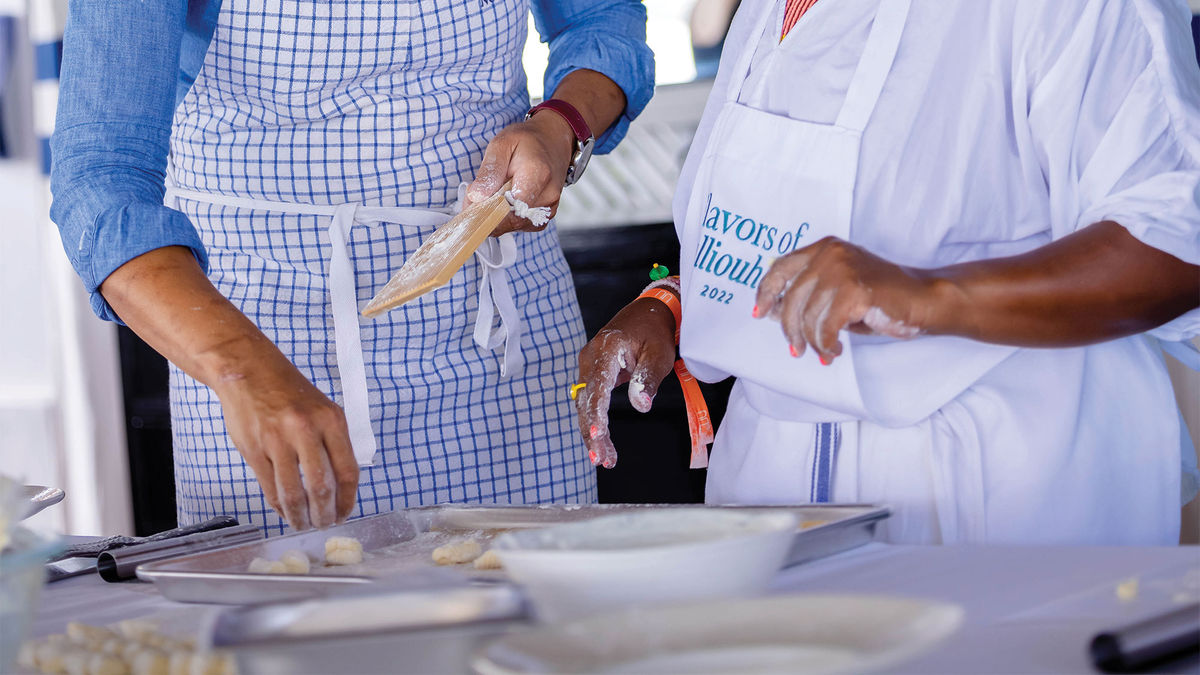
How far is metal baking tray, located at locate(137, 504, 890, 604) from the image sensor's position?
3.13 ft

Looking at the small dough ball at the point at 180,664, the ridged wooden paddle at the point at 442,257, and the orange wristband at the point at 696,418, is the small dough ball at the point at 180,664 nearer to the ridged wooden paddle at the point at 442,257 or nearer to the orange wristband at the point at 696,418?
the ridged wooden paddle at the point at 442,257

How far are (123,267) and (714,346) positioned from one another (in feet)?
2.03

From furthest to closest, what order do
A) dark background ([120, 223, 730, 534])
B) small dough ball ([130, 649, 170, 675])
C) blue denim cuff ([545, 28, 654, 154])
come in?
dark background ([120, 223, 730, 534]) < blue denim cuff ([545, 28, 654, 154]) < small dough ball ([130, 649, 170, 675])

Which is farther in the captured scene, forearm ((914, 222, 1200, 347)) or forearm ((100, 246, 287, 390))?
forearm ((100, 246, 287, 390))

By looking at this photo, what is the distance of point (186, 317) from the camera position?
1.14 m

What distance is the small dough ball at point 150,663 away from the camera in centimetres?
77

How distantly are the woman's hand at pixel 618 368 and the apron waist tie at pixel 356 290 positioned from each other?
0.18 meters

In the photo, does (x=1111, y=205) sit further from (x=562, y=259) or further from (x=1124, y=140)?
(x=562, y=259)

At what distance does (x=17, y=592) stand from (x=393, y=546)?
0.52m

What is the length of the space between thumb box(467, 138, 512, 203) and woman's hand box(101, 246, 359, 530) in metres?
0.36

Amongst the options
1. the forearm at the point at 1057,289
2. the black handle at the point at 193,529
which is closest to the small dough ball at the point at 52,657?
the black handle at the point at 193,529

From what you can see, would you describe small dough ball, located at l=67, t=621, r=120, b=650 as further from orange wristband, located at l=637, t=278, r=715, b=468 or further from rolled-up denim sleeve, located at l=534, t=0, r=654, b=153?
rolled-up denim sleeve, located at l=534, t=0, r=654, b=153

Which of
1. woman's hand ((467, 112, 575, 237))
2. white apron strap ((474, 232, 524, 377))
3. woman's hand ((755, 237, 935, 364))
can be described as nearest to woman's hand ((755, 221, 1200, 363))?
woman's hand ((755, 237, 935, 364))

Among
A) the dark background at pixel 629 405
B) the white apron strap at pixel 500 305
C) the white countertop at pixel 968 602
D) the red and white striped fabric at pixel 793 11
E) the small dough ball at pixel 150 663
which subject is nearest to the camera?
the white countertop at pixel 968 602
